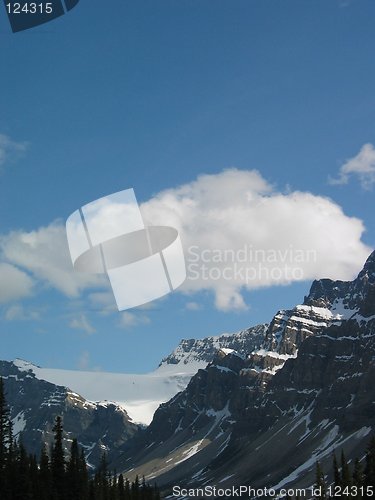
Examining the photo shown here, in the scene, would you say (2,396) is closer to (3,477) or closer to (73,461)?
(3,477)

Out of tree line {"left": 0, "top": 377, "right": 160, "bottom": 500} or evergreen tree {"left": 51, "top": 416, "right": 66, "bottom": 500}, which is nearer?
tree line {"left": 0, "top": 377, "right": 160, "bottom": 500}

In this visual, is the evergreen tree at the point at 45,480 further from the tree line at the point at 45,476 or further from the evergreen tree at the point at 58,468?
the evergreen tree at the point at 58,468

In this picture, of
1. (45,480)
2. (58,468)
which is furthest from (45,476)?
(58,468)

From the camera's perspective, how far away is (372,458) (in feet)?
467

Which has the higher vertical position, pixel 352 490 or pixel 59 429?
pixel 59 429

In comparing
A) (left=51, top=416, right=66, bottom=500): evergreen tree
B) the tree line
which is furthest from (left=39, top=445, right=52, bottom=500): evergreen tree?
(left=51, top=416, right=66, bottom=500): evergreen tree

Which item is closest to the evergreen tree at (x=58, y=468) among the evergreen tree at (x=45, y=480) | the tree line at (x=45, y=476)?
the tree line at (x=45, y=476)

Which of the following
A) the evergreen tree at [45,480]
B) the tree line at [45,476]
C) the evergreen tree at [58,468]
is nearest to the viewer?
the tree line at [45,476]

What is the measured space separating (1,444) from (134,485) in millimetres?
79290

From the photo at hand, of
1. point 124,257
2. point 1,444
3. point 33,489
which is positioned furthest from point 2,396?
point 124,257

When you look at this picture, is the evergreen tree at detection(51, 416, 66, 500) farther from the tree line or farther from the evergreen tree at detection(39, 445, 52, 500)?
the evergreen tree at detection(39, 445, 52, 500)

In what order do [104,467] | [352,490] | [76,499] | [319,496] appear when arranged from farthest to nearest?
[104,467] < [319,496] < [352,490] < [76,499]

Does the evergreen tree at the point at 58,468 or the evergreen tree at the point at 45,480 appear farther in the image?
the evergreen tree at the point at 58,468

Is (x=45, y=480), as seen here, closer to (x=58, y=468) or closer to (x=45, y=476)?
(x=45, y=476)
